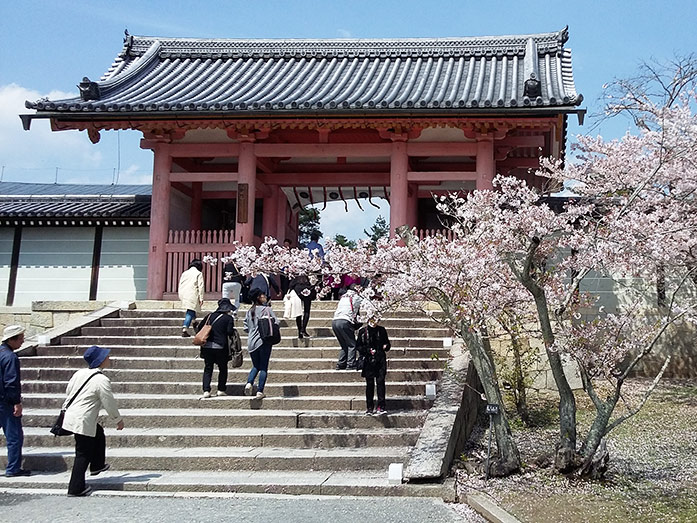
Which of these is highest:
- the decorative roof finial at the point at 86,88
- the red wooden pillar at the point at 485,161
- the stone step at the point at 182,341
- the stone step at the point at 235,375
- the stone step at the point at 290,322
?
the decorative roof finial at the point at 86,88

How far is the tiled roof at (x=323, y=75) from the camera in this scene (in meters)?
13.3

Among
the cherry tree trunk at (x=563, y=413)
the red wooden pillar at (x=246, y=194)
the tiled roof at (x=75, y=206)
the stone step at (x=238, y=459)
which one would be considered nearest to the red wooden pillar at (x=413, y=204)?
the red wooden pillar at (x=246, y=194)

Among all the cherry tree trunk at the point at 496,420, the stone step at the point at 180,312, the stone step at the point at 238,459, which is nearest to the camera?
the cherry tree trunk at the point at 496,420

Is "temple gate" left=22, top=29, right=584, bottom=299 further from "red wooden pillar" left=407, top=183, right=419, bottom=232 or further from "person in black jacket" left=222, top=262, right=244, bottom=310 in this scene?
"person in black jacket" left=222, top=262, right=244, bottom=310

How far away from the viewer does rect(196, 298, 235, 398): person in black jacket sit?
9039mm

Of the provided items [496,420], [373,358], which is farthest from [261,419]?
[496,420]

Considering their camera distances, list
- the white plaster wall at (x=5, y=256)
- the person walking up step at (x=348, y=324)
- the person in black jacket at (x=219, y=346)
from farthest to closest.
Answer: the white plaster wall at (x=5, y=256) → the person walking up step at (x=348, y=324) → the person in black jacket at (x=219, y=346)

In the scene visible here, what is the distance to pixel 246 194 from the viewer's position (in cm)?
1407

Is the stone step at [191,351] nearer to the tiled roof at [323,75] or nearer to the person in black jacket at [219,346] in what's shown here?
the person in black jacket at [219,346]

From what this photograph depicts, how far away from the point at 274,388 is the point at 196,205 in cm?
818

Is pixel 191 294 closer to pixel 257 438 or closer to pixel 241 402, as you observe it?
pixel 241 402

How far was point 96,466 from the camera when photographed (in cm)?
707

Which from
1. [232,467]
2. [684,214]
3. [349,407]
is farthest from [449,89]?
[232,467]

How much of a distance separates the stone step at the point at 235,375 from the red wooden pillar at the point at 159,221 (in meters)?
3.71
